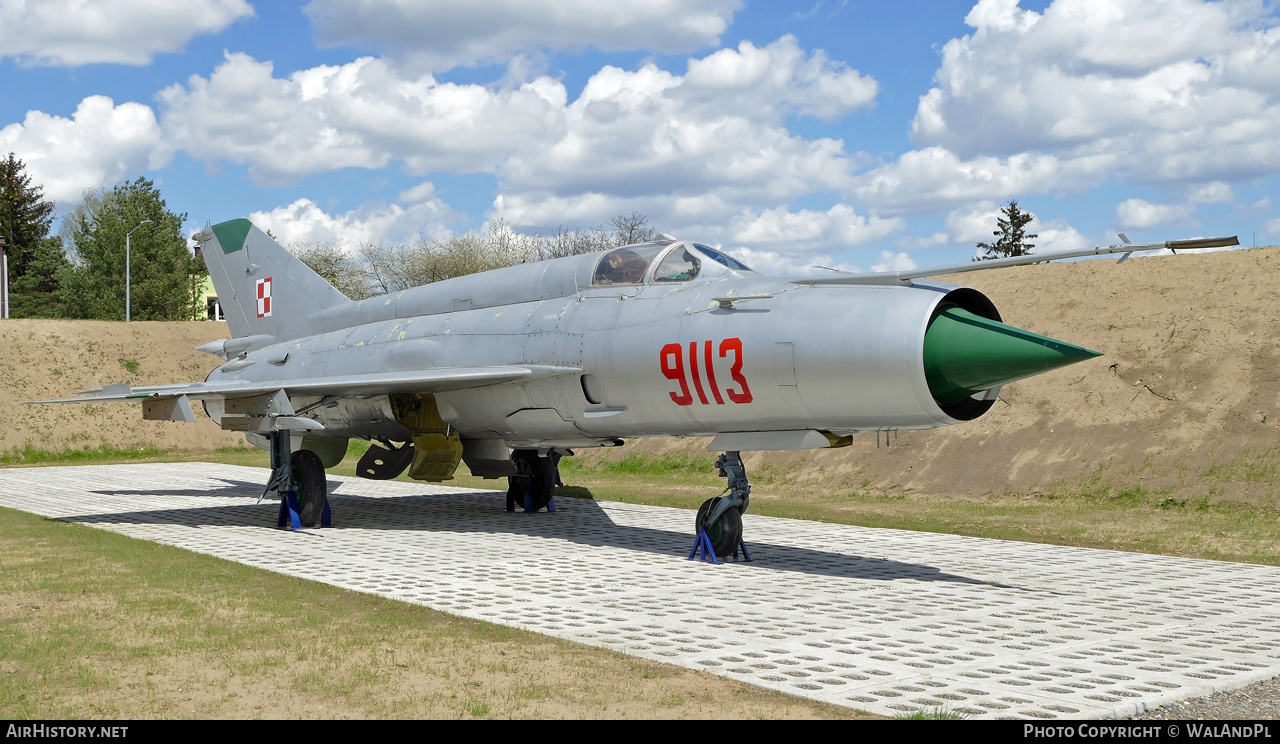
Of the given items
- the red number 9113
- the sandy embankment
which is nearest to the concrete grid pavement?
the red number 9113

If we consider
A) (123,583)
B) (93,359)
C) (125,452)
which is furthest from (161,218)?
(123,583)

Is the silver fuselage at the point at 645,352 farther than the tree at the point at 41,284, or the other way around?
the tree at the point at 41,284

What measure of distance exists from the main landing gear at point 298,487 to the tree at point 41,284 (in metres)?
54.3

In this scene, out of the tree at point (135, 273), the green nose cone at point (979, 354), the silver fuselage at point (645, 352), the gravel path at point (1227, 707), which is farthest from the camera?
the tree at point (135, 273)

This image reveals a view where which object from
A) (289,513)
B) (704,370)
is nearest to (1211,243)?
(704,370)

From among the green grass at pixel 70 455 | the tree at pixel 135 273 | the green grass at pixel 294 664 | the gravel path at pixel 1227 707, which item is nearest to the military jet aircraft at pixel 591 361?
the gravel path at pixel 1227 707

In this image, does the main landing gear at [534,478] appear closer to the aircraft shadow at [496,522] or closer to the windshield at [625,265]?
the aircraft shadow at [496,522]

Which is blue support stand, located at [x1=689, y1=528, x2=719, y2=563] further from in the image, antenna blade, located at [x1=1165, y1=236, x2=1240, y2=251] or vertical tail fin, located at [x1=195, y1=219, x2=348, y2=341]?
vertical tail fin, located at [x1=195, y1=219, x2=348, y2=341]

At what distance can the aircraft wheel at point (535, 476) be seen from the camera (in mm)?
15719

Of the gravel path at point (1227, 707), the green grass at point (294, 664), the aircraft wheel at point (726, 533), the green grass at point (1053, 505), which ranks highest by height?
the aircraft wheel at point (726, 533)

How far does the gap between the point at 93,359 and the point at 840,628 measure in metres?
35.1

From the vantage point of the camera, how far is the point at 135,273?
5734 centimetres

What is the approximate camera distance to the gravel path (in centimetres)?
508

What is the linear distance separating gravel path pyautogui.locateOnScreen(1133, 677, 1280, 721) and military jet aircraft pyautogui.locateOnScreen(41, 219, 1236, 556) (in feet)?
10.3
